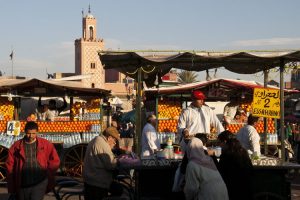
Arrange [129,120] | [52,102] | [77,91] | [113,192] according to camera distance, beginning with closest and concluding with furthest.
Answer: [113,192] < [77,91] < [52,102] < [129,120]

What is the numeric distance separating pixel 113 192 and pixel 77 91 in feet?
27.4

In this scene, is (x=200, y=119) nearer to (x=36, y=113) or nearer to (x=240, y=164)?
(x=240, y=164)

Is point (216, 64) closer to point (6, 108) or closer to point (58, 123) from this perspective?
point (58, 123)

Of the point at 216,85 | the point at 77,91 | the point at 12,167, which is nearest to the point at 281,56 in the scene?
the point at 12,167

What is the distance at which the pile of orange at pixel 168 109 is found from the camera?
76.0ft

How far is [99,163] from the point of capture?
867 centimetres

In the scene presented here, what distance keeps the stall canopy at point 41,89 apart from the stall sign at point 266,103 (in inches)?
251

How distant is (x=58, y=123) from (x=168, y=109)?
23.5 ft

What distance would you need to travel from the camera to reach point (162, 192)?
9.52 meters

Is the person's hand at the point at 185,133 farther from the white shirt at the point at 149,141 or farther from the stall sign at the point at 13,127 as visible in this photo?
the stall sign at the point at 13,127

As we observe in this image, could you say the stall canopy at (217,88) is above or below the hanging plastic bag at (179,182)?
above

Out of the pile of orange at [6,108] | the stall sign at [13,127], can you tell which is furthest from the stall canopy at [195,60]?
the pile of orange at [6,108]

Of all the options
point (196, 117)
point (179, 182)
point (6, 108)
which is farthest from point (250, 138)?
point (6, 108)

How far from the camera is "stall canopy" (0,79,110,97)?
16.5 metres
